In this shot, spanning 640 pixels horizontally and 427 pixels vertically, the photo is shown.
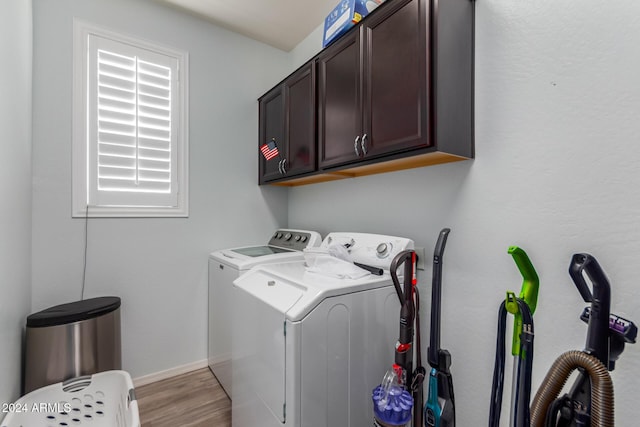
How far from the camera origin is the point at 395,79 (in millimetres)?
1339

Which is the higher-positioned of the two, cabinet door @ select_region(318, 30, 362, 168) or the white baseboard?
cabinet door @ select_region(318, 30, 362, 168)

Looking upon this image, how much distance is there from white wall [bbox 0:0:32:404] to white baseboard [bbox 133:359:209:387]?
74cm

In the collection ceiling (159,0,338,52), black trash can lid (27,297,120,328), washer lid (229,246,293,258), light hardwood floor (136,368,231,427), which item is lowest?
light hardwood floor (136,368,231,427)

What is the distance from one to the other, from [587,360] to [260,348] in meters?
1.15

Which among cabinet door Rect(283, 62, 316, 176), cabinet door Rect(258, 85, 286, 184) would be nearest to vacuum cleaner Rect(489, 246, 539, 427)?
cabinet door Rect(283, 62, 316, 176)

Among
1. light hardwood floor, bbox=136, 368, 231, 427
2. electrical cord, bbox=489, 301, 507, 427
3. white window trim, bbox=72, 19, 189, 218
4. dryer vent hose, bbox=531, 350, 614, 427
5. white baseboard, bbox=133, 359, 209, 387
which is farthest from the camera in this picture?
white baseboard, bbox=133, 359, 209, 387

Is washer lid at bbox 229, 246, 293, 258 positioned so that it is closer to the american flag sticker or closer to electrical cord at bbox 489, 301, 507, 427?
the american flag sticker

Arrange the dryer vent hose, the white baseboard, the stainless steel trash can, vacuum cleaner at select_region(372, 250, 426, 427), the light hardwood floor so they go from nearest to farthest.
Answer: the dryer vent hose → vacuum cleaner at select_region(372, 250, 426, 427) → the stainless steel trash can → the light hardwood floor → the white baseboard

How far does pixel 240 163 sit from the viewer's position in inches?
100

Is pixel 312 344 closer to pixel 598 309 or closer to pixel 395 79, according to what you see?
pixel 598 309

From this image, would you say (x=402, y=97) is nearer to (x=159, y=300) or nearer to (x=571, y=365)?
(x=571, y=365)

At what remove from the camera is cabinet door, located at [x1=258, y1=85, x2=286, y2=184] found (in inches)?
89.6

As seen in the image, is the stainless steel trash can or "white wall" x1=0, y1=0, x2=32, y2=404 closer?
"white wall" x1=0, y1=0, x2=32, y2=404

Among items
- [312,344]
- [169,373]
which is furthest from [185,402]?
[312,344]
